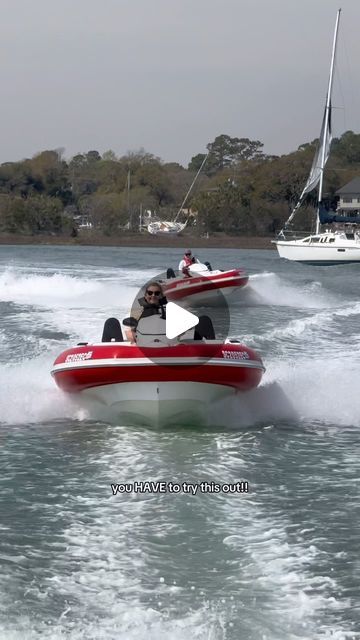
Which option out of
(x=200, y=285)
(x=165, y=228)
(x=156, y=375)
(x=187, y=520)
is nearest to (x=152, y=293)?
(x=156, y=375)

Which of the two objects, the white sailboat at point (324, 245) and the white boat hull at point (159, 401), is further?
the white sailboat at point (324, 245)

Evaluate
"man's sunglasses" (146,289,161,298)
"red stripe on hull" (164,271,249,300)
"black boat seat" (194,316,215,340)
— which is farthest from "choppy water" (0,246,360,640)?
"red stripe on hull" (164,271,249,300)

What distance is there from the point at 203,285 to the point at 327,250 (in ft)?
85.4

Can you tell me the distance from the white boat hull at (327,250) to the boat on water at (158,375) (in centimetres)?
3767

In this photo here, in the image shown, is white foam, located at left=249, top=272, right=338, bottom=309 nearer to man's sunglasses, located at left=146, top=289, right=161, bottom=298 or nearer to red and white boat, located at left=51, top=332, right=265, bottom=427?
red and white boat, located at left=51, top=332, right=265, bottom=427

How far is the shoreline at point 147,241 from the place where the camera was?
250 ft

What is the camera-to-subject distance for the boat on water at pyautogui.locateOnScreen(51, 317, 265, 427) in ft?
23.9

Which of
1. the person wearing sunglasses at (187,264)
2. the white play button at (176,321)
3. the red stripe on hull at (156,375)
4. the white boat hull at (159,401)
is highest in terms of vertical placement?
the white play button at (176,321)

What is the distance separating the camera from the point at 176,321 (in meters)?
7.39

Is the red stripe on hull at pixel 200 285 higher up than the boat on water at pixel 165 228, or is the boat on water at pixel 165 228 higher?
the boat on water at pixel 165 228

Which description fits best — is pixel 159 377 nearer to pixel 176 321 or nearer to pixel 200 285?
pixel 176 321

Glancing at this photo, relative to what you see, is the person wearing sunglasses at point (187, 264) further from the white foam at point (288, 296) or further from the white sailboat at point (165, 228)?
the white sailboat at point (165, 228)

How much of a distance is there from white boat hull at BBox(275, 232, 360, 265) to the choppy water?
34.9 meters

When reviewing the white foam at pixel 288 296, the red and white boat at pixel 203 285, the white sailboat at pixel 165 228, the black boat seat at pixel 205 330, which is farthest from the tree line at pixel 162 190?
the black boat seat at pixel 205 330
